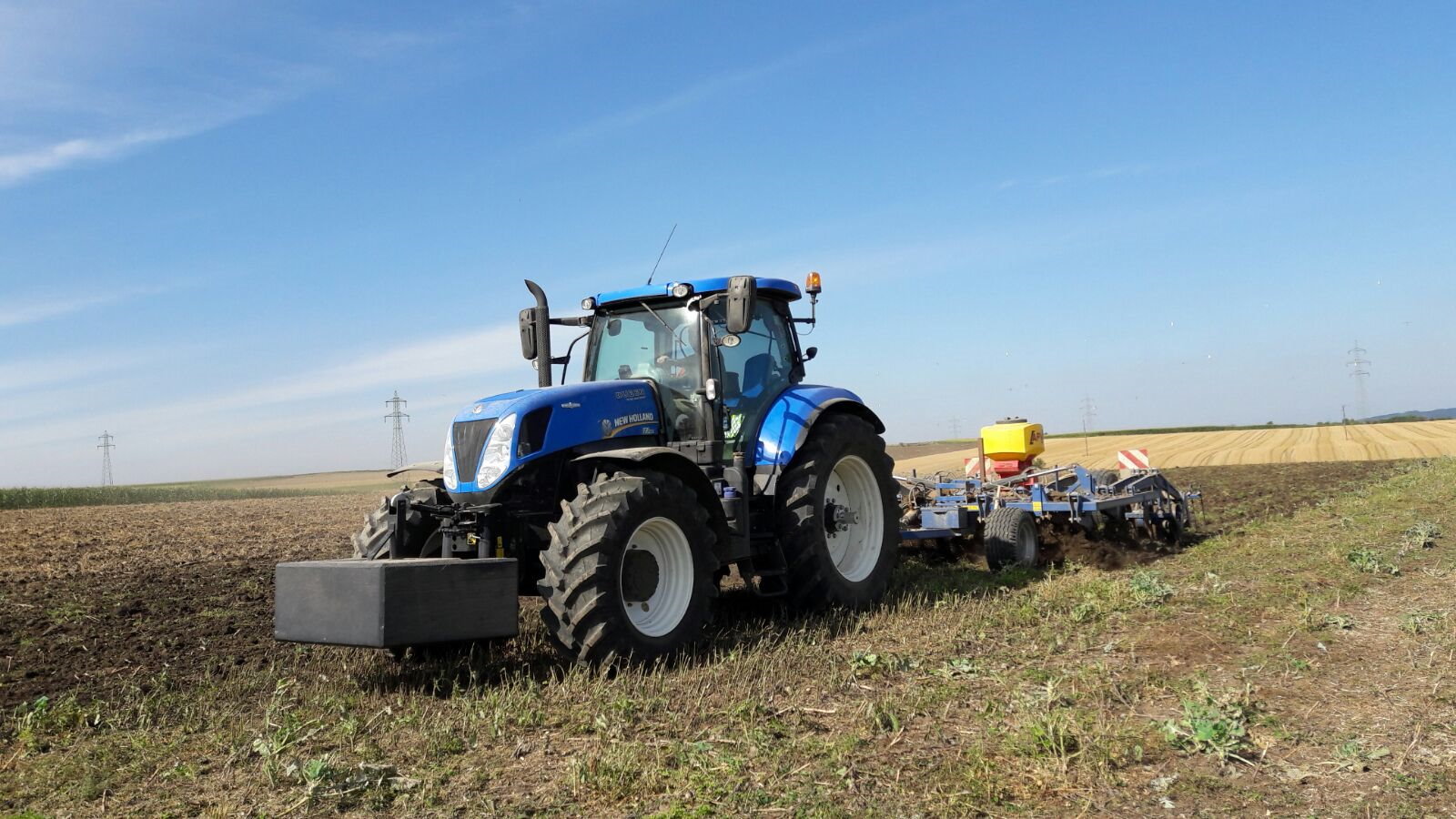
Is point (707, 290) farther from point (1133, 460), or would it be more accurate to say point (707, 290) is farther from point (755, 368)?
point (1133, 460)

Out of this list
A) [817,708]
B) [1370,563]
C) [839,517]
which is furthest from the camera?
[1370,563]

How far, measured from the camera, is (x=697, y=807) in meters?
3.79

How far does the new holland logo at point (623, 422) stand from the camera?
6.69 m

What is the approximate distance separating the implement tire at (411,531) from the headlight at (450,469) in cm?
25

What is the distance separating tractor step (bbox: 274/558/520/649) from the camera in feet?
17.3

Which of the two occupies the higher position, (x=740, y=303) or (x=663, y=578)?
(x=740, y=303)

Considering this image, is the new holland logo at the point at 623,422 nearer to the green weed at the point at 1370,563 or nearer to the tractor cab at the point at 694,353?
the tractor cab at the point at 694,353

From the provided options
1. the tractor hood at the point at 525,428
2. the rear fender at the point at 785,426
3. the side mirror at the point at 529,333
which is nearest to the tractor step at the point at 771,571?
the rear fender at the point at 785,426

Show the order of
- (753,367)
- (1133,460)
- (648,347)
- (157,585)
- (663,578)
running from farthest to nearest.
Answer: (1133,460), (157,585), (753,367), (648,347), (663,578)

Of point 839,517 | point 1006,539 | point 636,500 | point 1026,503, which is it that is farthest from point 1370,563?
point 636,500

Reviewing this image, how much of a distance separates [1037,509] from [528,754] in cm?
731

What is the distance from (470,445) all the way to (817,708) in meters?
2.66

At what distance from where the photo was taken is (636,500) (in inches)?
230

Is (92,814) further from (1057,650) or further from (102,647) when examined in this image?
(1057,650)
